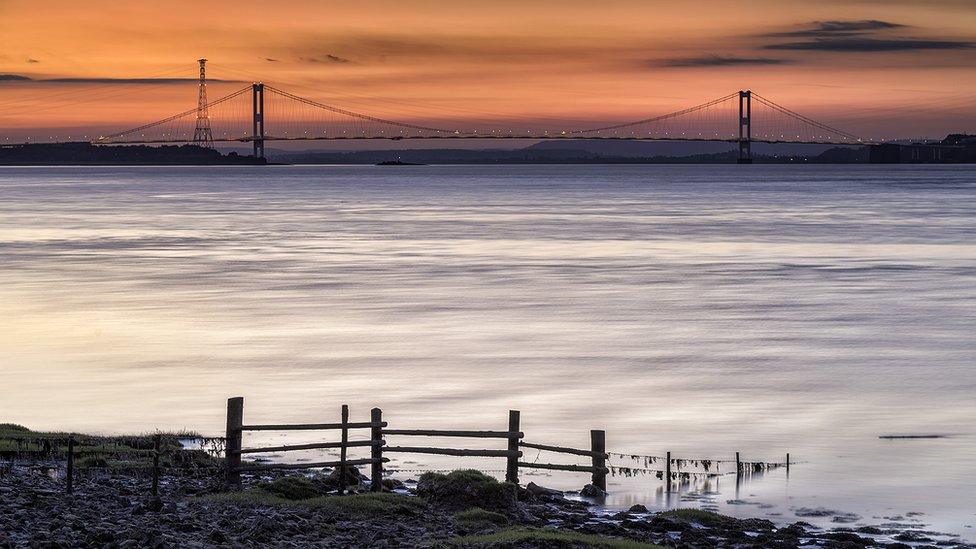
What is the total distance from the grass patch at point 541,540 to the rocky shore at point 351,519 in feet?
0.05

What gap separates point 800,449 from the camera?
2052cm

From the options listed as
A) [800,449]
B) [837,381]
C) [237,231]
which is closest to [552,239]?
[237,231]

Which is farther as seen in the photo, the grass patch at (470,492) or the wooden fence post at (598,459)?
the wooden fence post at (598,459)

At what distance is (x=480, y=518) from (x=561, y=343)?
66.1 feet

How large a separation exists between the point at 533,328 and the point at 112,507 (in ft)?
81.8

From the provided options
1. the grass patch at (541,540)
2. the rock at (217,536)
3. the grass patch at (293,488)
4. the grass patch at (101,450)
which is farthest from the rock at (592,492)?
the rock at (217,536)

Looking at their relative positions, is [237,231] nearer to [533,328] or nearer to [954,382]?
[533,328]

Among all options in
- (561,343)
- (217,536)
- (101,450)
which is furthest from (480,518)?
(561,343)

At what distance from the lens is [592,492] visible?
1695 cm

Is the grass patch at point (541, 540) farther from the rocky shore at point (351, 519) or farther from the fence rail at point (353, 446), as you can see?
the fence rail at point (353, 446)

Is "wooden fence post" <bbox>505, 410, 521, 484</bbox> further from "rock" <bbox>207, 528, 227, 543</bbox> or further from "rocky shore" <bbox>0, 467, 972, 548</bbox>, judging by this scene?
"rock" <bbox>207, 528, 227, 543</bbox>

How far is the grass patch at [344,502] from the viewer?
14617 millimetres

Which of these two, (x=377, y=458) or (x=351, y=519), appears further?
(x=377, y=458)

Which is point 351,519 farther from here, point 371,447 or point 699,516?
point 699,516
